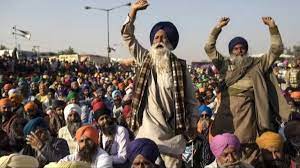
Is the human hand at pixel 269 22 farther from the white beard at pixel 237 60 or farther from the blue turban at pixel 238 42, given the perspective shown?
the white beard at pixel 237 60

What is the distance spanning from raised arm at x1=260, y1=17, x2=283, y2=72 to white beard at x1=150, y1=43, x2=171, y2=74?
1.46 metres

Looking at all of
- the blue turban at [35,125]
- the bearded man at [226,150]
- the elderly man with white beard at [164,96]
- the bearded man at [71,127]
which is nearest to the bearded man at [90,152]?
the elderly man with white beard at [164,96]

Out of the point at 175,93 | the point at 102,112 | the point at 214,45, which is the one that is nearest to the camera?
the point at 175,93

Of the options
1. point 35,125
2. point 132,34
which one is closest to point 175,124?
point 132,34

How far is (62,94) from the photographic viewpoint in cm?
1354

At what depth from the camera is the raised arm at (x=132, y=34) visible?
493 cm

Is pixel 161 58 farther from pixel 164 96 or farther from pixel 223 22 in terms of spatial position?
pixel 223 22

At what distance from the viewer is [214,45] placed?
604cm

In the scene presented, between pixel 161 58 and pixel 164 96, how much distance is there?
0.37 m

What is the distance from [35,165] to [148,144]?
941 mm

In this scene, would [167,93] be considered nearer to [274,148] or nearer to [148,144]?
[148,144]

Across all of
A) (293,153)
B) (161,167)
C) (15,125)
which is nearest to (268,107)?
(293,153)

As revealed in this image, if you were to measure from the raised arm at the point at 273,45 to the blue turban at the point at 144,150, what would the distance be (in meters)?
2.14

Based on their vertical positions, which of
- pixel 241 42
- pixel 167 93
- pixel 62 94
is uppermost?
pixel 241 42
